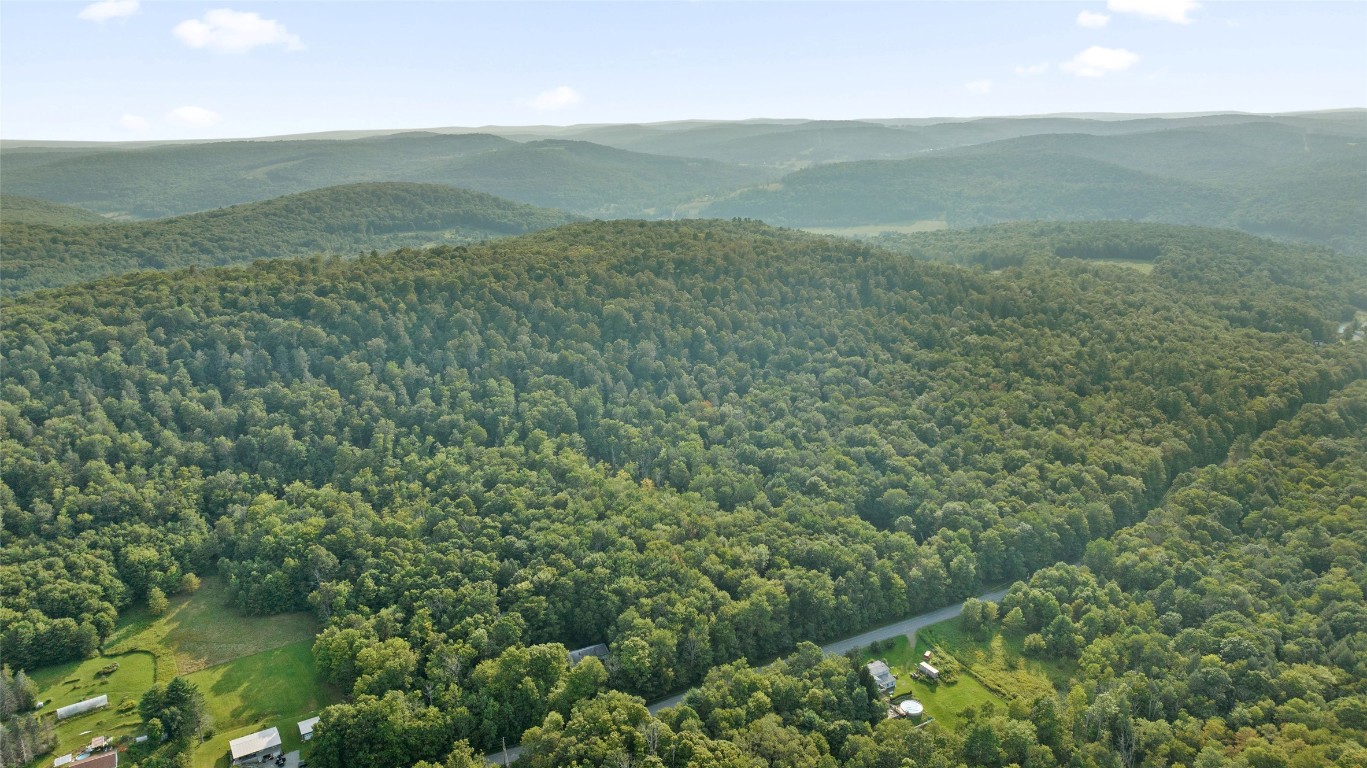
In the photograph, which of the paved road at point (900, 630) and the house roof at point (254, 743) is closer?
the house roof at point (254, 743)

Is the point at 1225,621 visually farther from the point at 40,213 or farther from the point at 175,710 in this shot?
the point at 40,213

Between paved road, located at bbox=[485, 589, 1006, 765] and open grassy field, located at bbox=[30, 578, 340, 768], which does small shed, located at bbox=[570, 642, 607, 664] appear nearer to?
paved road, located at bbox=[485, 589, 1006, 765]

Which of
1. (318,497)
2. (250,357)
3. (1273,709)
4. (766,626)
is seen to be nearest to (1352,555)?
(1273,709)

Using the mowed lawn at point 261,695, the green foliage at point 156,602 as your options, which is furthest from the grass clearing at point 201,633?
the mowed lawn at point 261,695

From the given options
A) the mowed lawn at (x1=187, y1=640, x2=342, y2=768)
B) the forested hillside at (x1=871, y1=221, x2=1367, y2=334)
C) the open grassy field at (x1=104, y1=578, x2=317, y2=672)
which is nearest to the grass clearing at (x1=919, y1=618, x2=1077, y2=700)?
the mowed lawn at (x1=187, y1=640, x2=342, y2=768)

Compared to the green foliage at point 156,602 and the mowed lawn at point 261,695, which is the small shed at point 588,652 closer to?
the mowed lawn at point 261,695

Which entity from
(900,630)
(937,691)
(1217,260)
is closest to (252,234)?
(900,630)
